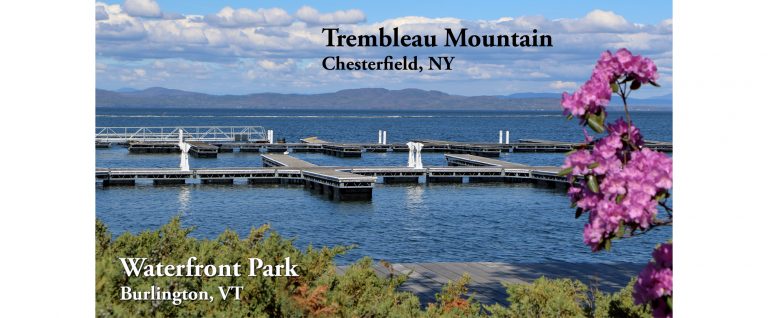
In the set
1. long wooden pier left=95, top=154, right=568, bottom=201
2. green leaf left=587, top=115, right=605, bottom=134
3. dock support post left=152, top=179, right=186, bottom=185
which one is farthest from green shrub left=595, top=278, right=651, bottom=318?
dock support post left=152, top=179, right=186, bottom=185

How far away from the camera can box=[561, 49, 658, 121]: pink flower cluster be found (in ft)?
14.0

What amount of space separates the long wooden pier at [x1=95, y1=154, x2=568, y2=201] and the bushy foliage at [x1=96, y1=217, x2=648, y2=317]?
75.9 ft

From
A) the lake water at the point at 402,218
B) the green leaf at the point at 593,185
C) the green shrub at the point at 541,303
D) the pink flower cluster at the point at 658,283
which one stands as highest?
the green leaf at the point at 593,185

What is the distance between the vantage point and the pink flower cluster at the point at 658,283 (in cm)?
441

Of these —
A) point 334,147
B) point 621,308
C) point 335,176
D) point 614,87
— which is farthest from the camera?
point 334,147

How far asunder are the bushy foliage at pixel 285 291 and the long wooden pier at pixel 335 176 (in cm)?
2313

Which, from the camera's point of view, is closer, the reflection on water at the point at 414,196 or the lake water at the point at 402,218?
the lake water at the point at 402,218

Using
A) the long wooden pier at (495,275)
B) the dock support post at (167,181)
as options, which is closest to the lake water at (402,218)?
the dock support post at (167,181)

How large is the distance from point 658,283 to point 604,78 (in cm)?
107

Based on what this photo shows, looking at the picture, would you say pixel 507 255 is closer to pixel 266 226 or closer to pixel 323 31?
pixel 266 226

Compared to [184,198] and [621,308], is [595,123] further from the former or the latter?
[184,198]

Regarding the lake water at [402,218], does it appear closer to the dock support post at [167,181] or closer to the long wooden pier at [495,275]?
the dock support post at [167,181]

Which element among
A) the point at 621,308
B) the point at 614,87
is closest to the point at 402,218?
the point at 621,308

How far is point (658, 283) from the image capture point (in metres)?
4.41
